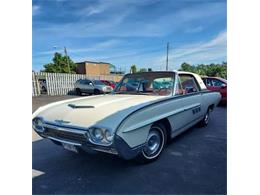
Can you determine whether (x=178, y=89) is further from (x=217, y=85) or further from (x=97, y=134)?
(x=217, y=85)

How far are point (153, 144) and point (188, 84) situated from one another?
1.81m

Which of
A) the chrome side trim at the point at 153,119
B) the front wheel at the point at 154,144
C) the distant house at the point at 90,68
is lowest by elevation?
the front wheel at the point at 154,144

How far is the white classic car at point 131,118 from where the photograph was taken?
102 inches

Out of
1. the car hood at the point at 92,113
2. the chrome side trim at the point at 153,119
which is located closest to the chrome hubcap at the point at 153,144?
the chrome side trim at the point at 153,119

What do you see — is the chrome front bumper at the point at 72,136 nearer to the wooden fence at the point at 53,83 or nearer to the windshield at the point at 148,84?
the windshield at the point at 148,84

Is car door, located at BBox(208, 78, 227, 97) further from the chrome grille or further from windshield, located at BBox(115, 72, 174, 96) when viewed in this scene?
the chrome grille

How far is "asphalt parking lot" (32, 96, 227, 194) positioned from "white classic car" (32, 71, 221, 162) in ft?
1.00

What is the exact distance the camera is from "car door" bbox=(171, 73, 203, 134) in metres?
3.78

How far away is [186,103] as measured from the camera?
408cm

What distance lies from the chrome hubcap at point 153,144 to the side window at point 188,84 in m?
1.23
